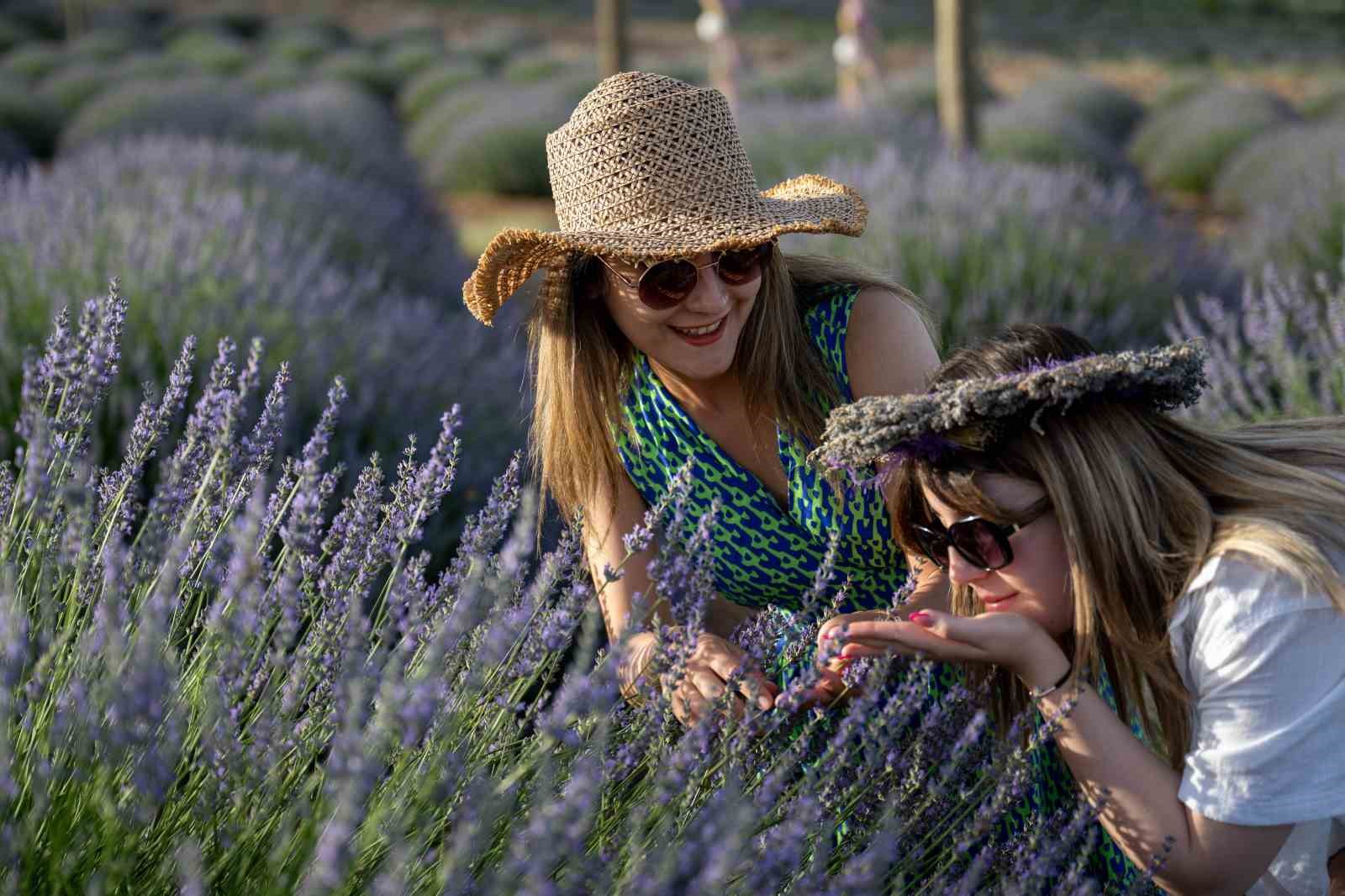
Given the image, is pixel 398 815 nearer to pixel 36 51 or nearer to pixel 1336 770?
pixel 1336 770

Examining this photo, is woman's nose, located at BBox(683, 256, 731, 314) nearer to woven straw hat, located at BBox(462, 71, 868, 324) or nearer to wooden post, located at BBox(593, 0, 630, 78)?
woven straw hat, located at BBox(462, 71, 868, 324)

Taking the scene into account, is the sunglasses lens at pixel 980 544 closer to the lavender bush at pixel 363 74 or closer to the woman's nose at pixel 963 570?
the woman's nose at pixel 963 570

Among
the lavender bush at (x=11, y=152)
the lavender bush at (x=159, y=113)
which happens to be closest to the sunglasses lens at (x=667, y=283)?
the lavender bush at (x=159, y=113)

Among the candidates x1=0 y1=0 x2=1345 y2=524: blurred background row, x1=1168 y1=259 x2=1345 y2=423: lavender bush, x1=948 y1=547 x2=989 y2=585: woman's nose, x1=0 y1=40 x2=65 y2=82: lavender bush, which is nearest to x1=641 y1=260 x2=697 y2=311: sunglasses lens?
x1=948 y1=547 x2=989 y2=585: woman's nose

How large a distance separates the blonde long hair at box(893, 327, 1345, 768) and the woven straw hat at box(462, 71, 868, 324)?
1.75 feet

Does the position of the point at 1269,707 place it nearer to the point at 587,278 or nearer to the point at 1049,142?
the point at 587,278

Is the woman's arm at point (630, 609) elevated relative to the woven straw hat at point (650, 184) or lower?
lower

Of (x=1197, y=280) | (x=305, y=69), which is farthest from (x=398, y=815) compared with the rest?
(x=305, y=69)

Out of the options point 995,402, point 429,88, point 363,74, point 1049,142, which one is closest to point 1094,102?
point 1049,142

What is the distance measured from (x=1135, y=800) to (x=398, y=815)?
0.86 meters

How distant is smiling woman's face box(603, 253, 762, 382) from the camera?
2205 mm

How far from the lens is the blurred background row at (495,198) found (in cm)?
404

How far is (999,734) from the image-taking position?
204 centimetres

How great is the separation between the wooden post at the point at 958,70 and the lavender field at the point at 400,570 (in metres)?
0.28
